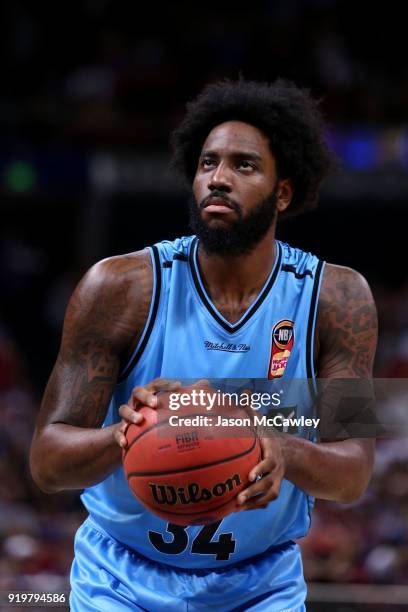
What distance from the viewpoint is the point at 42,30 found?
435 inches

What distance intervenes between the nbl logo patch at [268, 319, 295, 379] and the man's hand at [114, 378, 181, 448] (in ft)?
2.23

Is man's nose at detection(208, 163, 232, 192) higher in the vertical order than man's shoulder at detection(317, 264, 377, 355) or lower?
higher

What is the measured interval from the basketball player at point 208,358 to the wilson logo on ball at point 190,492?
0.33 metres

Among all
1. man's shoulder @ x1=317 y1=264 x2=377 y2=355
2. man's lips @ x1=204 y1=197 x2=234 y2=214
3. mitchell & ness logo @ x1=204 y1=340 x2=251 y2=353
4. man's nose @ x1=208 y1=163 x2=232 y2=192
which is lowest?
mitchell & ness logo @ x1=204 y1=340 x2=251 y2=353

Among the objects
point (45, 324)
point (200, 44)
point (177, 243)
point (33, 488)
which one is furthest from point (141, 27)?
point (177, 243)

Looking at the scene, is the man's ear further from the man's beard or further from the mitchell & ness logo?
the mitchell & ness logo

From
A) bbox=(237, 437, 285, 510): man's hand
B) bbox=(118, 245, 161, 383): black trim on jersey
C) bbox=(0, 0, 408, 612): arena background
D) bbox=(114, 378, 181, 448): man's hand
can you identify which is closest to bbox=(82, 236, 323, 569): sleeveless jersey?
bbox=(118, 245, 161, 383): black trim on jersey

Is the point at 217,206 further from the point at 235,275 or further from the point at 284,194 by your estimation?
the point at 284,194

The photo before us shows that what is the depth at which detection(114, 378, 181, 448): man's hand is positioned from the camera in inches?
104

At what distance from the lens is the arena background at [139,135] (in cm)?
952

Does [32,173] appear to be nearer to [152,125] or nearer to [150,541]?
[152,125]

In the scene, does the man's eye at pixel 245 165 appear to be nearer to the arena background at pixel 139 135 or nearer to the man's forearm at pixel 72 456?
the man's forearm at pixel 72 456

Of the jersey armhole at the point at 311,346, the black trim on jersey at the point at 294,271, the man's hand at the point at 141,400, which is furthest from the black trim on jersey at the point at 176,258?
the man's hand at the point at 141,400

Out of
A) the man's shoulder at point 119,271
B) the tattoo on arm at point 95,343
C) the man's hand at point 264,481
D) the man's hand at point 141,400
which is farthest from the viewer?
the man's shoulder at point 119,271
